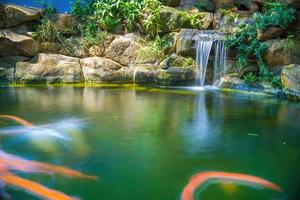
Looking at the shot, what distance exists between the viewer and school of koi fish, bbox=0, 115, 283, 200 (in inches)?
152

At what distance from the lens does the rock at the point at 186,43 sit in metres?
13.3

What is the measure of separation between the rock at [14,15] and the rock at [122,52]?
3324 millimetres

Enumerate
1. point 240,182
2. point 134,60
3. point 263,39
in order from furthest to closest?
point 134,60 < point 263,39 < point 240,182

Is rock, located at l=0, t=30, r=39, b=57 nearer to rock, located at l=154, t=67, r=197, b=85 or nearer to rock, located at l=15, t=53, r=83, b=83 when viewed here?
rock, located at l=15, t=53, r=83, b=83

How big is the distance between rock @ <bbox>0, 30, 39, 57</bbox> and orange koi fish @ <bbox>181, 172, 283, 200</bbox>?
10.8 meters

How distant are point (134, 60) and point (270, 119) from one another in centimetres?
723

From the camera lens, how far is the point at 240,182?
426 centimetres

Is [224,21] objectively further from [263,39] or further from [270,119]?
[270,119]

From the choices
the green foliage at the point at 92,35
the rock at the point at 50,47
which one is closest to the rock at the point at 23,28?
the rock at the point at 50,47

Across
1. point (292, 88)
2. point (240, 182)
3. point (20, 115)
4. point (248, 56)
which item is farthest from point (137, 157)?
point (248, 56)

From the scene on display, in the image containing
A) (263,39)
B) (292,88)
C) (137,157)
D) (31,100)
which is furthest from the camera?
(263,39)

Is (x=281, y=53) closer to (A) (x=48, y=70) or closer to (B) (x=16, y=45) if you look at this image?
(A) (x=48, y=70)

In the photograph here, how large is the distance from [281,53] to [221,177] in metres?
8.60

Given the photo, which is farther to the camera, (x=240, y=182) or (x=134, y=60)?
(x=134, y=60)
